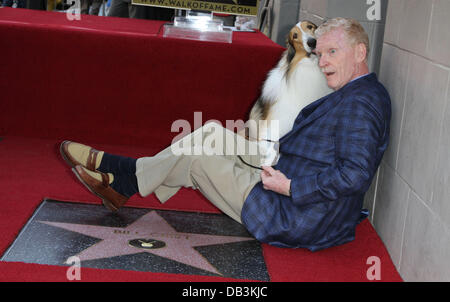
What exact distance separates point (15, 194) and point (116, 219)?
50cm

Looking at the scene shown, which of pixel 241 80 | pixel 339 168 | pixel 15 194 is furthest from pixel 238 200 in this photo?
pixel 241 80

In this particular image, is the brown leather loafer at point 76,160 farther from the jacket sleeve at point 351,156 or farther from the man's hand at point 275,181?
the jacket sleeve at point 351,156

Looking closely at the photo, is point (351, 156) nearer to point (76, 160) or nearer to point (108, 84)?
point (76, 160)

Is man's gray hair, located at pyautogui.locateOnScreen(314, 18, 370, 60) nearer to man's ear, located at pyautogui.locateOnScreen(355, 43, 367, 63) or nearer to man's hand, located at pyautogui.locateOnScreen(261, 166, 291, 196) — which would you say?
man's ear, located at pyautogui.locateOnScreen(355, 43, 367, 63)

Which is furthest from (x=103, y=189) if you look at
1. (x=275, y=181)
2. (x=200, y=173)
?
(x=275, y=181)

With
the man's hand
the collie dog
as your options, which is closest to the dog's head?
the collie dog

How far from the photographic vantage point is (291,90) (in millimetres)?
2330

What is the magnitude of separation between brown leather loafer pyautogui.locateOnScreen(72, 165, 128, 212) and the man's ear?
1.07 metres

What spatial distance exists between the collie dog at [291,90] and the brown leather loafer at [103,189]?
62 centimetres

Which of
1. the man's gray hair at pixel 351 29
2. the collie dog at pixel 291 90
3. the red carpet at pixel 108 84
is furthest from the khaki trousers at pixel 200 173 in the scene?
the red carpet at pixel 108 84

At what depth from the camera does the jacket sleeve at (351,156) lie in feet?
6.16

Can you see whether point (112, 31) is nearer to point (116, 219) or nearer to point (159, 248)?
point (116, 219)

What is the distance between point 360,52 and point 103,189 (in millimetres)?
1127

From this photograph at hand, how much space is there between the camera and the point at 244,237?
2.34 m
